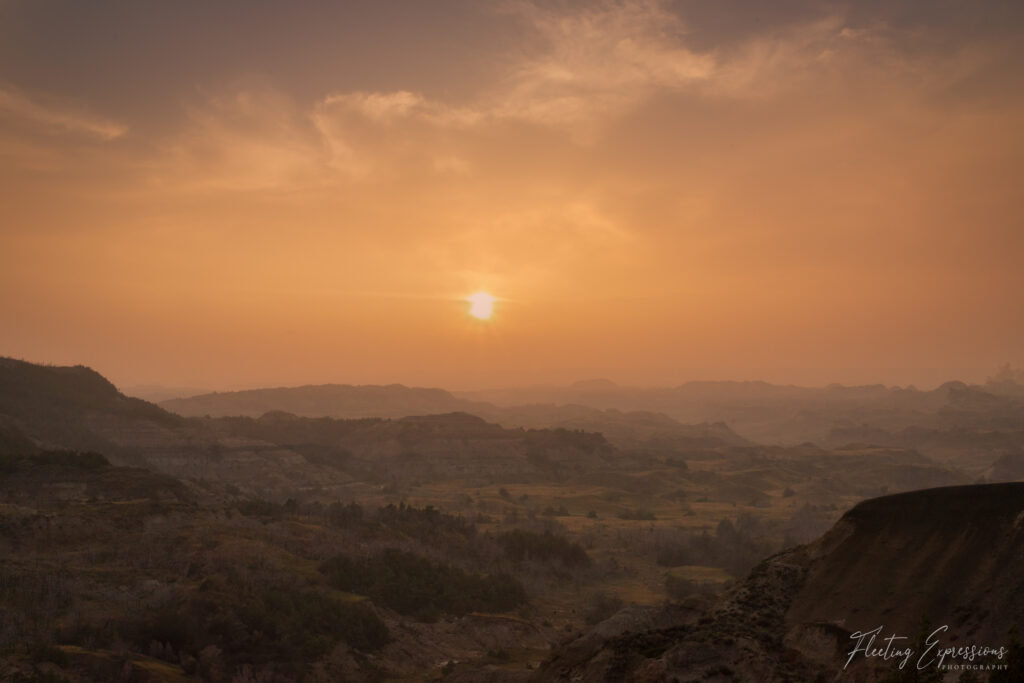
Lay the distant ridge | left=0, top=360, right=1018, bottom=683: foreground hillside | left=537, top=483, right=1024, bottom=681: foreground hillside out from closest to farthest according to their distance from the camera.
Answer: left=537, top=483, right=1024, bottom=681: foreground hillside
left=0, top=360, right=1018, bottom=683: foreground hillside
the distant ridge

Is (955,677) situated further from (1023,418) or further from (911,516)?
(1023,418)

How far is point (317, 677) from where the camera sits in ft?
59.8

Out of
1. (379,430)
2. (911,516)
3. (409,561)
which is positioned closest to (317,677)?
(409,561)

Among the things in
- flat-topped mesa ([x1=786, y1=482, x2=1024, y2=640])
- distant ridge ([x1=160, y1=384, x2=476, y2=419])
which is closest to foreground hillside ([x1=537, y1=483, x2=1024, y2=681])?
flat-topped mesa ([x1=786, y1=482, x2=1024, y2=640])

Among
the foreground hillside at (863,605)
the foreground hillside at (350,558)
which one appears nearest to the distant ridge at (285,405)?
the foreground hillside at (350,558)

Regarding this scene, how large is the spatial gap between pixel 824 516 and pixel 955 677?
5824cm

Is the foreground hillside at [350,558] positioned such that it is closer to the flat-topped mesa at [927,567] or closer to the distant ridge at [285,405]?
the flat-topped mesa at [927,567]

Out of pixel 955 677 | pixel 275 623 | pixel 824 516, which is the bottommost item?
pixel 824 516

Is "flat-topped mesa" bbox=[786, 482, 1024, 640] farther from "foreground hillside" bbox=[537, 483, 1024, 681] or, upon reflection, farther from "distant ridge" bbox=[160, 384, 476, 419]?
"distant ridge" bbox=[160, 384, 476, 419]

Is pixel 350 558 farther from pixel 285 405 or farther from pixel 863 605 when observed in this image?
pixel 285 405

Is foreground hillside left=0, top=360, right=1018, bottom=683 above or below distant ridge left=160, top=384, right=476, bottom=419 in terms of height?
below

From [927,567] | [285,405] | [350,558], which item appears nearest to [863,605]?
[927,567]

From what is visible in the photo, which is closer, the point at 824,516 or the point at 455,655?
the point at 455,655

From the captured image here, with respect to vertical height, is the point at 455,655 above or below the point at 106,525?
below
